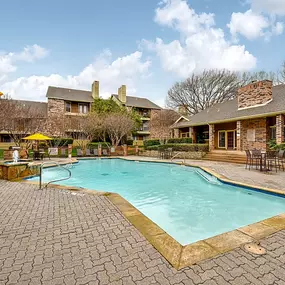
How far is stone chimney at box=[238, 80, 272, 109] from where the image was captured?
16.0 meters

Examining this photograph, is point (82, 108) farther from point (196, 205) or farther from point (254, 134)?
point (196, 205)

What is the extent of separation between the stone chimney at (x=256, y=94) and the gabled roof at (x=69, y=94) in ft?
72.5

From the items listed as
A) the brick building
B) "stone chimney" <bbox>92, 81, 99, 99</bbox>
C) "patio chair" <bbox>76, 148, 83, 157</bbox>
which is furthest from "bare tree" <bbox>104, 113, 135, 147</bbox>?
"stone chimney" <bbox>92, 81, 99, 99</bbox>

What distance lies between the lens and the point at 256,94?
1648 cm

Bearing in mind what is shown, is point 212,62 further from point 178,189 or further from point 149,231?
point 149,231

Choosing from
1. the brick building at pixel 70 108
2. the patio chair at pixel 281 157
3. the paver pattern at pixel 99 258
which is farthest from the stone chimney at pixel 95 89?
the paver pattern at pixel 99 258

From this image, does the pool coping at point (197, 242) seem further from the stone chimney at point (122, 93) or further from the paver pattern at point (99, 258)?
the stone chimney at point (122, 93)

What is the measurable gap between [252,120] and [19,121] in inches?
851

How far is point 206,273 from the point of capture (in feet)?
7.16

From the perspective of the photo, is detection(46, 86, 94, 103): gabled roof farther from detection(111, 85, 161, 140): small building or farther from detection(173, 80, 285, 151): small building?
detection(173, 80, 285, 151): small building

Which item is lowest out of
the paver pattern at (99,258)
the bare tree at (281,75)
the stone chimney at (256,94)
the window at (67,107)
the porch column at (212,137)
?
the paver pattern at (99,258)

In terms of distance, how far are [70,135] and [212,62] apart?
23407mm

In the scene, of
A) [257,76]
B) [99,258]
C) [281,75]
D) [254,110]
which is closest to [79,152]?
[254,110]

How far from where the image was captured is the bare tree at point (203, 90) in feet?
98.6
